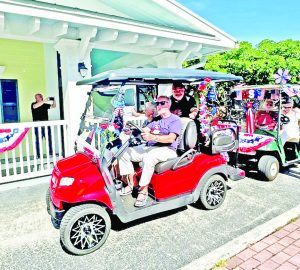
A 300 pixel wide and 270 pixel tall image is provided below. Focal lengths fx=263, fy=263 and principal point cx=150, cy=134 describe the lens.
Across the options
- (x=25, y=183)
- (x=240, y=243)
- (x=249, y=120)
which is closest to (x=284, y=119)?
(x=249, y=120)

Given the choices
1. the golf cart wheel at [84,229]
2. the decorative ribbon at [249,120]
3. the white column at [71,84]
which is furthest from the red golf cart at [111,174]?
the white column at [71,84]

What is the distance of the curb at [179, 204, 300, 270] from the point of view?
8.30 ft

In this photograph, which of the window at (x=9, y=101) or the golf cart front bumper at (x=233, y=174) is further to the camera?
the window at (x=9, y=101)

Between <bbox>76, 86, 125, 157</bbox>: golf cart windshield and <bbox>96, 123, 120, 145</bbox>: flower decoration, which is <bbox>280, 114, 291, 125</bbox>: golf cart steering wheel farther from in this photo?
<bbox>96, 123, 120, 145</bbox>: flower decoration

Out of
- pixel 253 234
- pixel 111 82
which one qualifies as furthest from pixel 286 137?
pixel 111 82

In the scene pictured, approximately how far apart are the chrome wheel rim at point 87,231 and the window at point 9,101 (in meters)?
4.64

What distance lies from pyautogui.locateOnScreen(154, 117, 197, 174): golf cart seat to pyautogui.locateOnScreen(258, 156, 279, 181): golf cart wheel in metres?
1.82

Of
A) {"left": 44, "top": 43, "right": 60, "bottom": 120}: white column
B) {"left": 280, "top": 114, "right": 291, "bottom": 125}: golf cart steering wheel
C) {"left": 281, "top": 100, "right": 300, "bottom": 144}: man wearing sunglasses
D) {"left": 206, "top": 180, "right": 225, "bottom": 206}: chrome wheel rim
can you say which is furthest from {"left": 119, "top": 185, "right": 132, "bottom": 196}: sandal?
{"left": 44, "top": 43, "right": 60, "bottom": 120}: white column

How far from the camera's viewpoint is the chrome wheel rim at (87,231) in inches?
107

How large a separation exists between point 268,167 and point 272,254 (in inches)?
89.4

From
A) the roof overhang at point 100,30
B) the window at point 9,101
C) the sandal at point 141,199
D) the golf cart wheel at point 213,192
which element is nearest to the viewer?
the sandal at point 141,199

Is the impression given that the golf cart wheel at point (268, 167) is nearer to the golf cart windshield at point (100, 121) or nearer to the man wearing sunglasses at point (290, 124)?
the man wearing sunglasses at point (290, 124)

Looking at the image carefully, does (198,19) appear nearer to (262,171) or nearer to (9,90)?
(262,171)

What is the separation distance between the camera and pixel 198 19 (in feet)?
20.3
